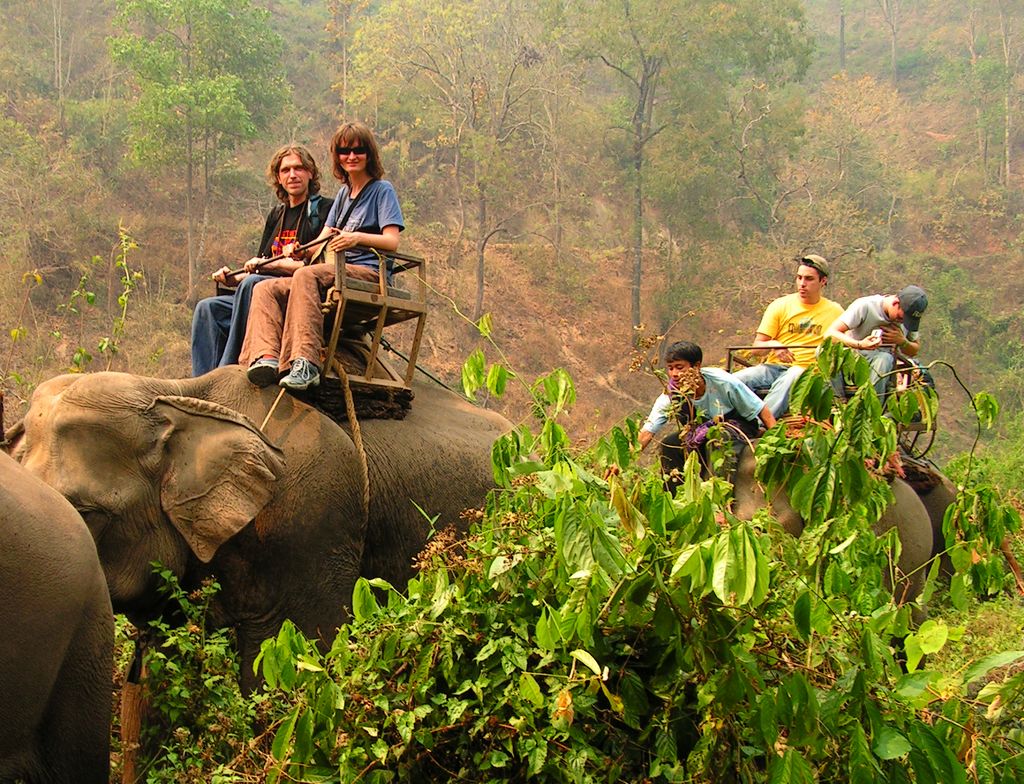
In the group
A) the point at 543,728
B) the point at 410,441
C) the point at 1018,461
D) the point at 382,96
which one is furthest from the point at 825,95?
the point at 543,728

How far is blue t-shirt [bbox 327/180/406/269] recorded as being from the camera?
18.2 ft

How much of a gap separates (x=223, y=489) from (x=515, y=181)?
25.8 meters

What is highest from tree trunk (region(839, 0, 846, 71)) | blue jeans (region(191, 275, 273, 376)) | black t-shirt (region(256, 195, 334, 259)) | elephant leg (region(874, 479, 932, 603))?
tree trunk (region(839, 0, 846, 71))

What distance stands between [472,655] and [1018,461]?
515 inches

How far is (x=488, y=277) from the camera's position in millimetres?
29000

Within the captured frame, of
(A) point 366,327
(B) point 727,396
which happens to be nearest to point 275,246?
(A) point 366,327

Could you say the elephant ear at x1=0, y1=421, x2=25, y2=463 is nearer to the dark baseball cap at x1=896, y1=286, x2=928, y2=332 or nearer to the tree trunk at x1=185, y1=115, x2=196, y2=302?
the dark baseball cap at x1=896, y1=286, x2=928, y2=332

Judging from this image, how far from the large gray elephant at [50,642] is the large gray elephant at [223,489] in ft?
2.89

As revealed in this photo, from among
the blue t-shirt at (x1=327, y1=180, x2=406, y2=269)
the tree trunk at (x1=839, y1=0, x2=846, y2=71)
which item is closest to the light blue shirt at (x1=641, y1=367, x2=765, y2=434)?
the blue t-shirt at (x1=327, y1=180, x2=406, y2=269)

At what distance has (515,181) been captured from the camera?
2962cm

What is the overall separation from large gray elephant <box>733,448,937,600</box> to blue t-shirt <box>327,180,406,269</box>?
7.38ft

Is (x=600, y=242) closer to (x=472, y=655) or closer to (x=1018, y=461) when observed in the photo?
(x=1018, y=461)

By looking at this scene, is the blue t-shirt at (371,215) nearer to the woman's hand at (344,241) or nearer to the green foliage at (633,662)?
the woman's hand at (344,241)

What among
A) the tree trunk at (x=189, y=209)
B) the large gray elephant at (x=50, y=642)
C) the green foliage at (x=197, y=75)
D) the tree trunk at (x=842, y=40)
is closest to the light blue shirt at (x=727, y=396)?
the large gray elephant at (x=50, y=642)
